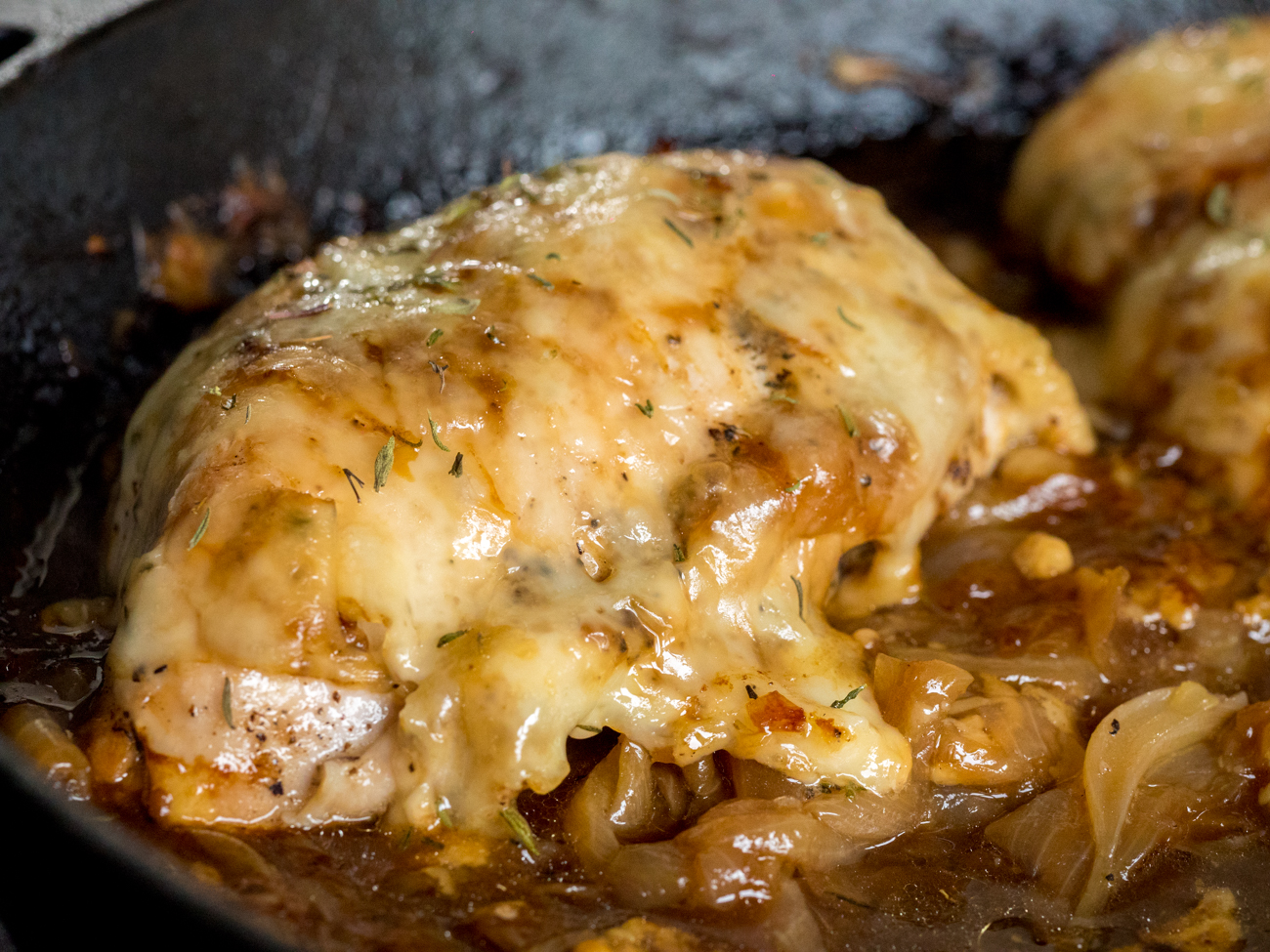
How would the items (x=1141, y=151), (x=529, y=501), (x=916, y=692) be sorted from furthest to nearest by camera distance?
(x=1141, y=151) → (x=916, y=692) → (x=529, y=501)

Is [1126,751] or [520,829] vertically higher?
[520,829]

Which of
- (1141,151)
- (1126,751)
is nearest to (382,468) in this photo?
(1126,751)

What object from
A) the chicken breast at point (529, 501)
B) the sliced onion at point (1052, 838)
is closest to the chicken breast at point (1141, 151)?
the chicken breast at point (529, 501)

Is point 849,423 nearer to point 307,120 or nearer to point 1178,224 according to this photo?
point 1178,224

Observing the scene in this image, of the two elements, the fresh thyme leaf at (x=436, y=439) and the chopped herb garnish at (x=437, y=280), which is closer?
the fresh thyme leaf at (x=436, y=439)

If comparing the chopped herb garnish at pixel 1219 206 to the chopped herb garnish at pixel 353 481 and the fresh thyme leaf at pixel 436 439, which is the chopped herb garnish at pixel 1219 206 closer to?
the fresh thyme leaf at pixel 436 439

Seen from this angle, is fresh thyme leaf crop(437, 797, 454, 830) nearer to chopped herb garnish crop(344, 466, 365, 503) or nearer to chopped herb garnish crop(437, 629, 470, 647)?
chopped herb garnish crop(437, 629, 470, 647)

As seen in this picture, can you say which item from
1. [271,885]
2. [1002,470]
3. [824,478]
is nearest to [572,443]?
[824,478]

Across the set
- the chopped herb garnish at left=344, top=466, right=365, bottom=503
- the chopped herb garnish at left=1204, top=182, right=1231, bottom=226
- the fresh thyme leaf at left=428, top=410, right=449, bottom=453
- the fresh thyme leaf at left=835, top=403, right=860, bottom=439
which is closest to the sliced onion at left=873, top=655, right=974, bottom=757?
the fresh thyme leaf at left=835, top=403, right=860, bottom=439
